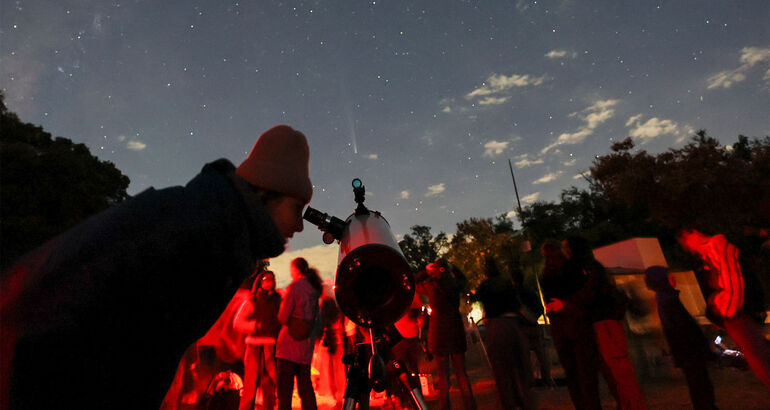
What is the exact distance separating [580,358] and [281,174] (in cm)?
362

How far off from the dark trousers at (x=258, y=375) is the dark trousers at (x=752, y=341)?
15.6 ft

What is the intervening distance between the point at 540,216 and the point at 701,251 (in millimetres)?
42294

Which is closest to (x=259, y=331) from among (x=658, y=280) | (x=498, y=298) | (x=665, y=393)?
(x=498, y=298)

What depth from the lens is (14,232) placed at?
12.8 meters

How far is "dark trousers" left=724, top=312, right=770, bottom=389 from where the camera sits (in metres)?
3.21

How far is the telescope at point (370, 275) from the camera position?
1609mm

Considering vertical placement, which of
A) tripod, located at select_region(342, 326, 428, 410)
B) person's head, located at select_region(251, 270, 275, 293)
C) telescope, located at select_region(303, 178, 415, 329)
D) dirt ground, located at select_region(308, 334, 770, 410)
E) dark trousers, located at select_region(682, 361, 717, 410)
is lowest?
dirt ground, located at select_region(308, 334, 770, 410)

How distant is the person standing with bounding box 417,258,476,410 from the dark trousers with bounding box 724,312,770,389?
8.25ft

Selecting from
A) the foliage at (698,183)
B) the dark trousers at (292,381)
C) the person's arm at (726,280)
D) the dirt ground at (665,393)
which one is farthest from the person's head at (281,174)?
the foliage at (698,183)

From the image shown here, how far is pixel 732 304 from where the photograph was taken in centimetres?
335

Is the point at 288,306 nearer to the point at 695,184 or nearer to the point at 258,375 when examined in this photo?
the point at 258,375

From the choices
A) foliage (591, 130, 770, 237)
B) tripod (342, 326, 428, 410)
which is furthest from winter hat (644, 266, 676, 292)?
foliage (591, 130, 770, 237)

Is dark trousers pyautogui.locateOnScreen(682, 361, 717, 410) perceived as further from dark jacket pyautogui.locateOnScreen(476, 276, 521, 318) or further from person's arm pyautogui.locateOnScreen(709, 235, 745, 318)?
dark jacket pyautogui.locateOnScreen(476, 276, 521, 318)

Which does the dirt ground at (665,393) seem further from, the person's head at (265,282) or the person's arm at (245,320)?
the person's head at (265,282)
